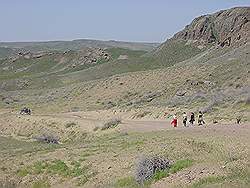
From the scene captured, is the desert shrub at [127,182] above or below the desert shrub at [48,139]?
above

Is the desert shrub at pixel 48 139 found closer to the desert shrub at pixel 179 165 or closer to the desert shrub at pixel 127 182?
the desert shrub at pixel 127 182

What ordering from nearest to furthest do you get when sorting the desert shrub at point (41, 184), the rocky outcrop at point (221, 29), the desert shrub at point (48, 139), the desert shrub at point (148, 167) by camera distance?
1. the desert shrub at point (148, 167)
2. the desert shrub at point (41, 184)
3. the desert shrub at point (48, 139)
4. the rocky outcrop at point (221, 29)

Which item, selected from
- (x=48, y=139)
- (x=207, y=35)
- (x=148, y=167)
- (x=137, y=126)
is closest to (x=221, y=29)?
(x=207, y=35)

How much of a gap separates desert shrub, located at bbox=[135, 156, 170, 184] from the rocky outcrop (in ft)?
236

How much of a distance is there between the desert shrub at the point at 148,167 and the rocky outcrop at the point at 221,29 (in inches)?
2828

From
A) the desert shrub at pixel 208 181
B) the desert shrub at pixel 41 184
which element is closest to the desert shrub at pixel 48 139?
the desert shrub at pixel 41 184

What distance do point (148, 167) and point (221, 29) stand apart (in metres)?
92.5

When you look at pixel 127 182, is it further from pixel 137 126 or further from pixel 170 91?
pixel 170 91

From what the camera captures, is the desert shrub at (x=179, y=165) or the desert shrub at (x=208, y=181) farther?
the desert shrub at (x=179, y=165)

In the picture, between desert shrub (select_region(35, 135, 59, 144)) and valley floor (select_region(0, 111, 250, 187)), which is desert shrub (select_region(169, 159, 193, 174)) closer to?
valley floor (select_region(0, 111, 250, 187))

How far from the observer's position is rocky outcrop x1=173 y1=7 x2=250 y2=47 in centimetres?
9369

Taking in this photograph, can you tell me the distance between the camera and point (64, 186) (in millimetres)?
20766

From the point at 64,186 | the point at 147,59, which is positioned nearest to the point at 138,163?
the point at 64,186

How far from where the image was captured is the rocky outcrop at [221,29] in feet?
307
